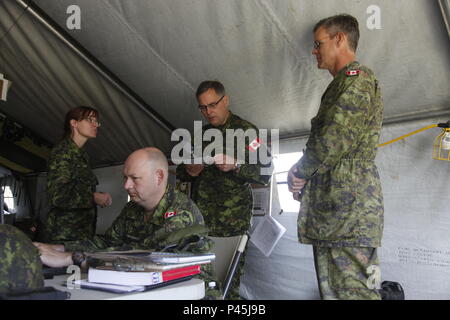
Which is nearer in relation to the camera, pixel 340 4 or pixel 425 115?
pixel 340 4

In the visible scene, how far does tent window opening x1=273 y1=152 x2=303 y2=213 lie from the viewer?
3.02m

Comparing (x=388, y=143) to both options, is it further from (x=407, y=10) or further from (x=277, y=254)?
(x=277, y=254)

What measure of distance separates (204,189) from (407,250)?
1301mm

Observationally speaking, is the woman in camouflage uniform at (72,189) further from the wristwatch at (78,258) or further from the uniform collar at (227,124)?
the wristwatch at (78,258)

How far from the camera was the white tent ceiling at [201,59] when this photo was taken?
2.13 metres

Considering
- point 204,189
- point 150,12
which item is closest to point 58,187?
point 204,189

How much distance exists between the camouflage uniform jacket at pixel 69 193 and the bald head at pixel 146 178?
4.00 ft

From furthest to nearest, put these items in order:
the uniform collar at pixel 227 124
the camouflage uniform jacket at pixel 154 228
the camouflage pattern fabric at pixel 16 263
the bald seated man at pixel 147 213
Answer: the uniform collar at pixel 227 124 < the bald seated man at pixel 147 213 < the camouflage uniform jacket at pixel 154 228 < the camouflage pattern fabric at pixel 16 263

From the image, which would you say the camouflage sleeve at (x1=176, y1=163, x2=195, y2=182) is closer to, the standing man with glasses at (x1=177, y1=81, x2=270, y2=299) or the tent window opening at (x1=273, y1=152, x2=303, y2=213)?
the standing man with glasses at (x1=177, y1=81, x2=270, y2=299)

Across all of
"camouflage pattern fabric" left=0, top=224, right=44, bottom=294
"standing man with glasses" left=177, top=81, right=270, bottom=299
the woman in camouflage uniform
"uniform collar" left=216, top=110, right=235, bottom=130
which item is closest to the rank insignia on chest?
"standing man with glasses" left=177, top=81, right=270, bottom=299

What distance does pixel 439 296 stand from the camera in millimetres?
2160

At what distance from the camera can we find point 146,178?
1877 millimetres

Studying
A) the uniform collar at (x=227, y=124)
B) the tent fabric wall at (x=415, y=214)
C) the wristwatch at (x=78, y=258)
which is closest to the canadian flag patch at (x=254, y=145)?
the uniform collar at (x=227, y=124)
